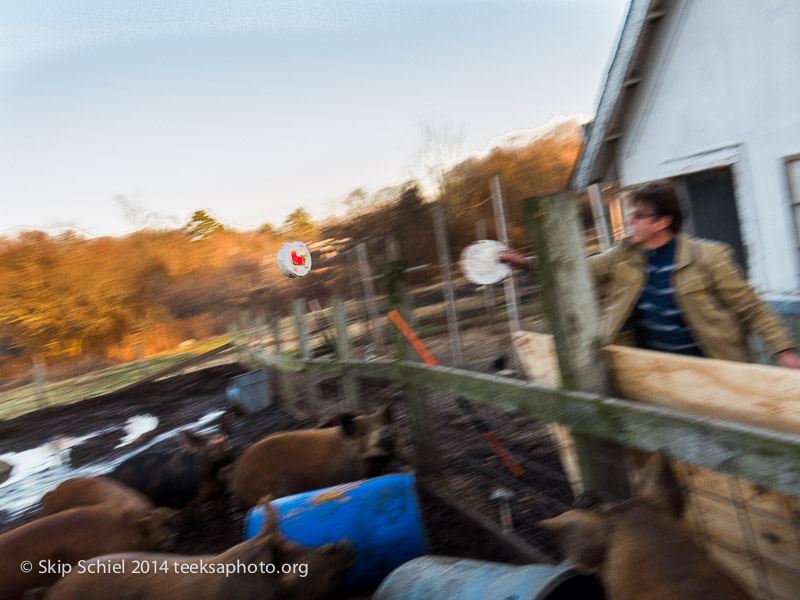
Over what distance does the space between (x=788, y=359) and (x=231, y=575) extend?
8.02ft

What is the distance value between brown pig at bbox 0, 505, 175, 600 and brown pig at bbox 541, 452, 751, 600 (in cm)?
274

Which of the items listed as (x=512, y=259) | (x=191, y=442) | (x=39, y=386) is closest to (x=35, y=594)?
(x=191, y=442)

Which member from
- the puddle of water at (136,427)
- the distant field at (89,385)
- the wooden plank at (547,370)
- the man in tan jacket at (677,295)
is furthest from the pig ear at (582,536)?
the distant field at (89,385)

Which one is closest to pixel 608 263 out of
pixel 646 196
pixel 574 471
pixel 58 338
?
pixel 646 196

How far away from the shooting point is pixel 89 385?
84.2ft

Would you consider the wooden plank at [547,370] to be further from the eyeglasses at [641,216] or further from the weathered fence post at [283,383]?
the weathered fence post at [283,383]

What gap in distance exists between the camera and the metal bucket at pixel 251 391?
1030 cm

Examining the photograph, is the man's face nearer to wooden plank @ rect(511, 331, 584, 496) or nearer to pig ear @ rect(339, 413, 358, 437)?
wooden plank @ rect(511, 331, 584, 496)

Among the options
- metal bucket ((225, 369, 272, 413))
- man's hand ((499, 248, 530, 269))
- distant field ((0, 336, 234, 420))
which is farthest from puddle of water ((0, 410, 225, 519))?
distant field ((0, 336, 234, 420))

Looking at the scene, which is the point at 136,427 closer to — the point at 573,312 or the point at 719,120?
the point at 719,120

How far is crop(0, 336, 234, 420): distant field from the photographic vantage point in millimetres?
22234

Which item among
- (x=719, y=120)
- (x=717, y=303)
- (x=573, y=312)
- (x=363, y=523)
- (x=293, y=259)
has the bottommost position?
(x=363, y=523)

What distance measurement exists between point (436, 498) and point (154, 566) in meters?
2.11

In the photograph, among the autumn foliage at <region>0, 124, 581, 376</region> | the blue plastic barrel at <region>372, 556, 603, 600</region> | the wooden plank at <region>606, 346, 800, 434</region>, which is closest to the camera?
the wooden plank at <region>606, 346, 800, 434</region>
